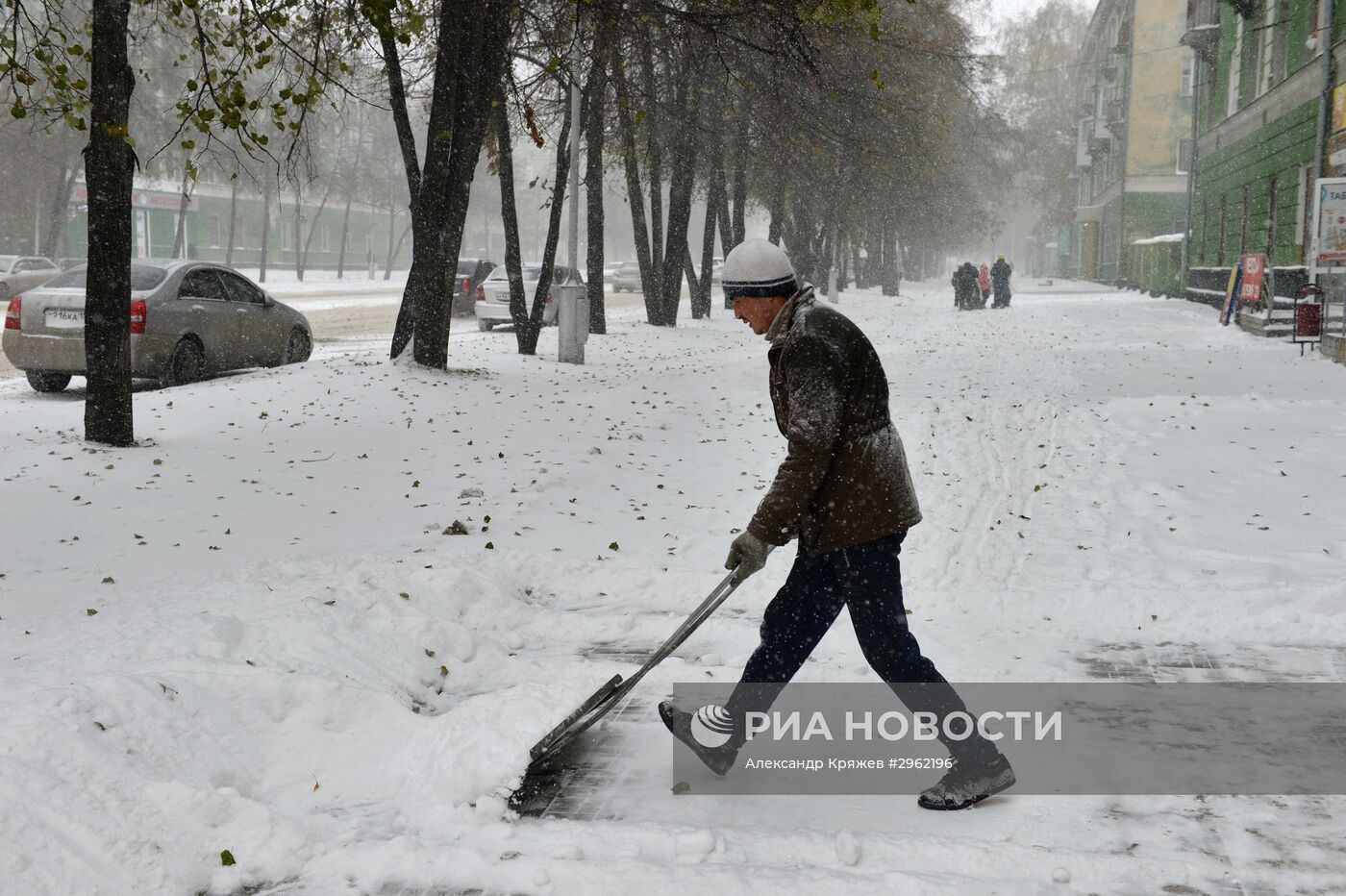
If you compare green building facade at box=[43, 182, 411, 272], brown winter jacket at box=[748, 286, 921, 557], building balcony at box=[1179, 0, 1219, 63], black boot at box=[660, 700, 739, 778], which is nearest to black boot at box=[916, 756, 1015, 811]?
black boot at box=[660, 700, 739, 778]

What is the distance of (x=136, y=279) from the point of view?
534 inches

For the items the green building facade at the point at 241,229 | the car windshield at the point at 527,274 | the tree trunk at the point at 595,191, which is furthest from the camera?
the green building facade at the point at 241,229

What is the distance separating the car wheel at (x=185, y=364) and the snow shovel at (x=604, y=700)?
10.6m

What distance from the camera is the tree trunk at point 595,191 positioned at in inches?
738

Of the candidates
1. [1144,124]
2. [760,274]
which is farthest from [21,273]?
[1144,124]

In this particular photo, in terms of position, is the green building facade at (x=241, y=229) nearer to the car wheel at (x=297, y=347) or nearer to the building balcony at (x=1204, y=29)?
the building balcony at (x=1204, y=29)

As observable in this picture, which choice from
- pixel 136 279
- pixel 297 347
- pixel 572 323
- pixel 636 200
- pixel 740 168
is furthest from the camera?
pixel 740 168

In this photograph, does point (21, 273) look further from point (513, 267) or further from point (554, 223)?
point (513, 267)

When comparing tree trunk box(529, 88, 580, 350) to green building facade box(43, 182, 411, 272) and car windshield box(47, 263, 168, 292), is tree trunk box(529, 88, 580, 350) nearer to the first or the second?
car windshield box(47, 263, 168, 292)

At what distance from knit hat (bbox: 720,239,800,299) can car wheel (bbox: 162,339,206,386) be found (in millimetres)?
11145

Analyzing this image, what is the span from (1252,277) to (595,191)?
12374mm

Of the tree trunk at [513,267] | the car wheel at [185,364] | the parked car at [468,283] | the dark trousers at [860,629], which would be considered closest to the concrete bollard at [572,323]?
the tree trunk at [513,267]

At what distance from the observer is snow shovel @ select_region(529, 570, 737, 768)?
4.11 meters

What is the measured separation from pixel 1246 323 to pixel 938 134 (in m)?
10.9
